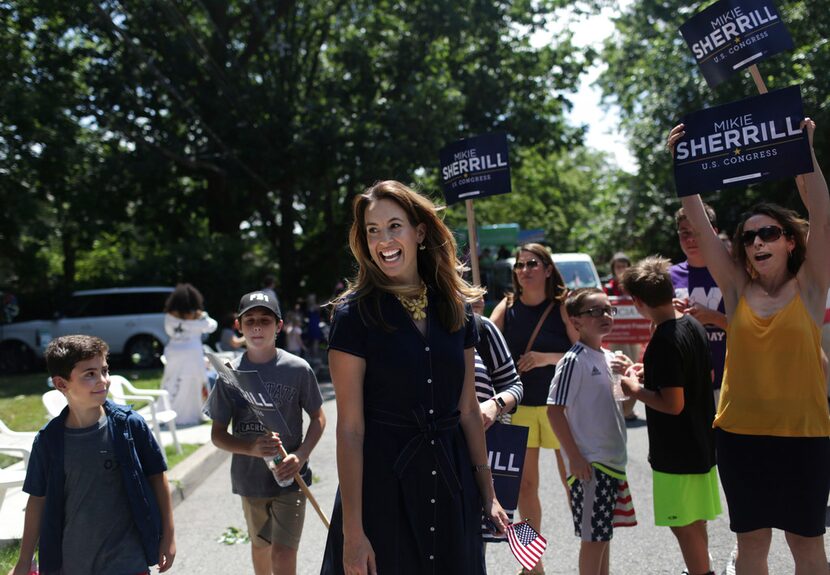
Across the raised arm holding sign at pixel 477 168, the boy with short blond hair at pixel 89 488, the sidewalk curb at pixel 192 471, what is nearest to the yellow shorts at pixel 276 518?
the boy with short blond hair at pixel 89 488

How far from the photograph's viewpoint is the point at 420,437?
9.40ft

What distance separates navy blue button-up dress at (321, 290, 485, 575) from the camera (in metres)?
2.84

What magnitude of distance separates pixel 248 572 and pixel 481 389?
239 centimetres

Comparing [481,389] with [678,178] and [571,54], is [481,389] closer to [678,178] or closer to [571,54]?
[678,178]

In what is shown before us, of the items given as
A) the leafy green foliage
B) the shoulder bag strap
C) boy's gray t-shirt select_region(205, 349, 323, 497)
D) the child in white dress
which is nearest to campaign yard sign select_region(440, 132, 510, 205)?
the shoulder bag strap

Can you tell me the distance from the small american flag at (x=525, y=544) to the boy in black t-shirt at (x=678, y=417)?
1.43m

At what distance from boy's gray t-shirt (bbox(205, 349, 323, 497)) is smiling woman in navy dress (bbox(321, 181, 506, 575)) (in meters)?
1.49

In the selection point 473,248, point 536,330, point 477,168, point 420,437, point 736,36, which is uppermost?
point 736,36

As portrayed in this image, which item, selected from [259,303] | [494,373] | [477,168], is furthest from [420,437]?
[477,168]

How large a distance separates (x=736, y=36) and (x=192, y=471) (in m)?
5.86

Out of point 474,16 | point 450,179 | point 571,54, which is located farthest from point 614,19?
point 450,179

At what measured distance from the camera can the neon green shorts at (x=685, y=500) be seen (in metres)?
4.26

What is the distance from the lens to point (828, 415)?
366cm

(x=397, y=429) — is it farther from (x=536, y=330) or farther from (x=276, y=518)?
(x=536, y=330)
